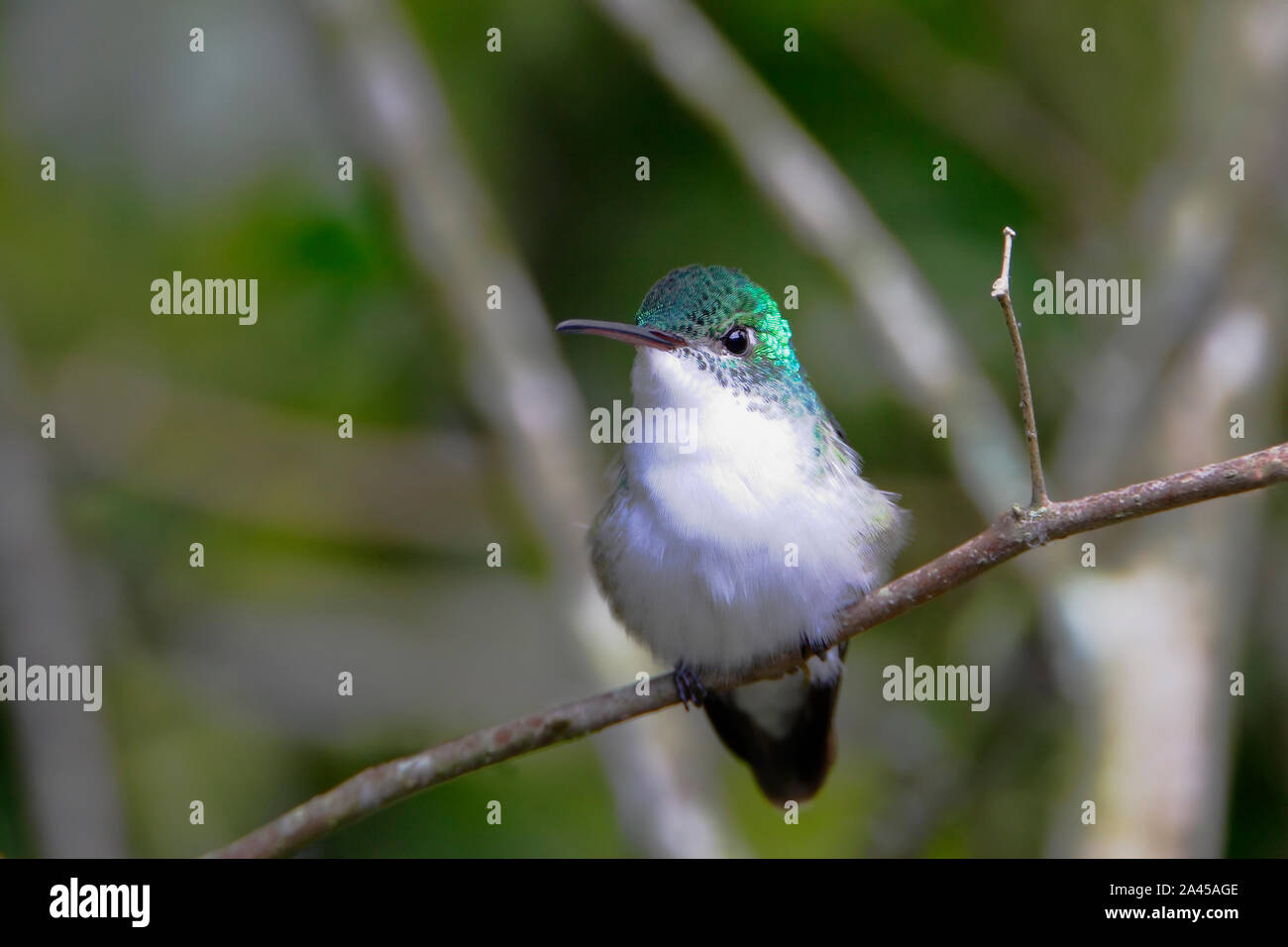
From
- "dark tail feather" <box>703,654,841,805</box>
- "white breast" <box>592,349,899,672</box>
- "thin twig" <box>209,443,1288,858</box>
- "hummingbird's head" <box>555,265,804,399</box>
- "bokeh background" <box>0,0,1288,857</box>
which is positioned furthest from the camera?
"bokeh background" <box>0,0,1288,857</box>

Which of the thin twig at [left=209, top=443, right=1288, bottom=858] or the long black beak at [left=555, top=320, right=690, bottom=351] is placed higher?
the long black beak at [left=555, top=320, right=690, bottom=351]

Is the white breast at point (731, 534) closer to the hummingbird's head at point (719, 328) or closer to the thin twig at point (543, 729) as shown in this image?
the hummingbird's head at point (719, 328)

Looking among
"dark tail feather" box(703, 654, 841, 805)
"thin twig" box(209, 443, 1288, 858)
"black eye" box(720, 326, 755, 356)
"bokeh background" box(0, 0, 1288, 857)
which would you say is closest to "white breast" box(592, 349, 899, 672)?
"black eye" box(720, 326, 755, 356)

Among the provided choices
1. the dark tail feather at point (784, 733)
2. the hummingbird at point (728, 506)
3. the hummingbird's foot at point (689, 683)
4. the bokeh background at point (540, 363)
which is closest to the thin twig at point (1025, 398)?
the hummingbird at point (728, 506)

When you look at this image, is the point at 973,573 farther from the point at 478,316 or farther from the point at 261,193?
the point at 261,193

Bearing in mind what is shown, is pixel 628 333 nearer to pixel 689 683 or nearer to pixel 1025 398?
pixel 689 683

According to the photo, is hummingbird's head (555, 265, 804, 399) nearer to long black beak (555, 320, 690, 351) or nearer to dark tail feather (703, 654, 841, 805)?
long black beak (555, 320, 690, 351)
